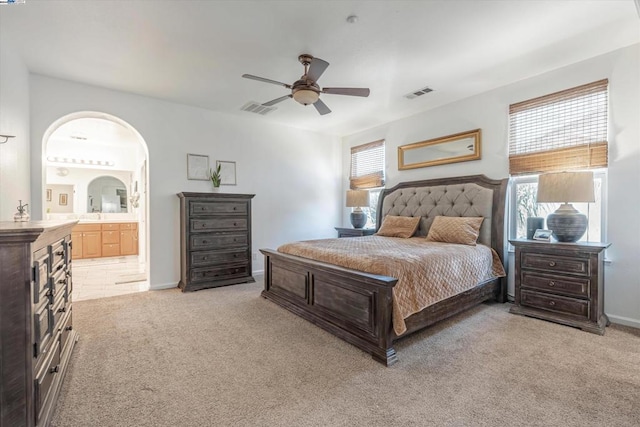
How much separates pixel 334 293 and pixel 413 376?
3.04 ft

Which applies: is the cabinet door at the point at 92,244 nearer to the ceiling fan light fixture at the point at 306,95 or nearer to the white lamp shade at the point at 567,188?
the ceiling fan light fixture at the point at 306,95

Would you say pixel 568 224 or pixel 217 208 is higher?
pixel 217 208

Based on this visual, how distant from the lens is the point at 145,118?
4.25 meters

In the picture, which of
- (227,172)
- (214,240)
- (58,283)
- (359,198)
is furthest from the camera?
(359,198)

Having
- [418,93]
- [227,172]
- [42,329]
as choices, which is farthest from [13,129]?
[418,93]

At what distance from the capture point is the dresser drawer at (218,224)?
168 inches

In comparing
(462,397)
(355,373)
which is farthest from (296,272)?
(462,397)

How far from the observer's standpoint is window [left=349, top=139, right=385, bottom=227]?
5.52 metres

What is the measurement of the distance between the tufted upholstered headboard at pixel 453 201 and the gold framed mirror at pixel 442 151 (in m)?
0.29

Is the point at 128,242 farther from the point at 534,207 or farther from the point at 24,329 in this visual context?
the point at 534,207

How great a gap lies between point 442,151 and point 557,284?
7.53 feet

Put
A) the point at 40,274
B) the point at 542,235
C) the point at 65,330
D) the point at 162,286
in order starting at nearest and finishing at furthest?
the point at 40,274, the point at 65,330, the point at 542,235, the point at 162,286

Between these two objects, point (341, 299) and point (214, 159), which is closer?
point (341, 299)

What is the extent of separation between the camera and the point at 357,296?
2.45m
